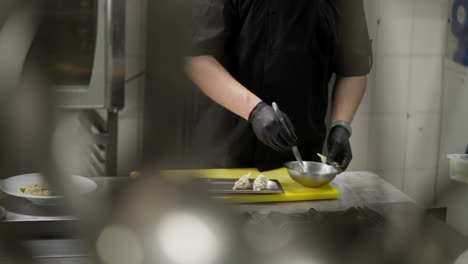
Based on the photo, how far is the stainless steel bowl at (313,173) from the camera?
2.03 m

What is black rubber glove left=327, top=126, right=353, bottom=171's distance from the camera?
2.33 metres

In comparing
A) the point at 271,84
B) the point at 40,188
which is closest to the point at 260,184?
the point at 271,84

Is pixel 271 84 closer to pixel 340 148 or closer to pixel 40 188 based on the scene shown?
pixel 340 148

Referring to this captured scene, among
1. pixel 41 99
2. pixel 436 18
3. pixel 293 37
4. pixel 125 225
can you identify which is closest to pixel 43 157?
pixel 41 99

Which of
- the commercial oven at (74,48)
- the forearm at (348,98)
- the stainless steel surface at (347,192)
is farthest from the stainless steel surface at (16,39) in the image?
the forearm at (348,98)

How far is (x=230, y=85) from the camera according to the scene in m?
2.22

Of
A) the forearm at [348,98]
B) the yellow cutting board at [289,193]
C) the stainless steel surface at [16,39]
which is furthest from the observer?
the forearm at [348,98]

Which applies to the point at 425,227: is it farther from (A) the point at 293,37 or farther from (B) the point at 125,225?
(A) the point at 293,37

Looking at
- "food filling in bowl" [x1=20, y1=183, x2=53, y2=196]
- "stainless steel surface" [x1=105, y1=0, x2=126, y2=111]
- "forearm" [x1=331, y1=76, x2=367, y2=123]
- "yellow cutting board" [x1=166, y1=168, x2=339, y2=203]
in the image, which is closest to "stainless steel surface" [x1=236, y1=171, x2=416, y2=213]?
"yellow cutting board" [x1=166, y1=168, x2=339, y2=203]

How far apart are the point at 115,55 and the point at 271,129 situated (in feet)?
6.05

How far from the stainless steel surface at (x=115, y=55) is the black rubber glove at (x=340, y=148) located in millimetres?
2049

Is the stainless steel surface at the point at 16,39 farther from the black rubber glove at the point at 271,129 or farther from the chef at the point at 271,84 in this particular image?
the black rubber glove at the point at 271,129

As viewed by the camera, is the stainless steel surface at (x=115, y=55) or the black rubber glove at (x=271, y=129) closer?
the stainless steel surface at (x=115, y=55)

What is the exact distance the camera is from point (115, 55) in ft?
0.88
